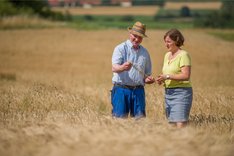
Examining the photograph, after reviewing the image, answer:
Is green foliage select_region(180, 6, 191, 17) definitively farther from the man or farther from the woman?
the woman

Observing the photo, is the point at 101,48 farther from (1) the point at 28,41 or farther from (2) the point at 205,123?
(2) the point at 205,123

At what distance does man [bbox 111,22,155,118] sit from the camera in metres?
7.70

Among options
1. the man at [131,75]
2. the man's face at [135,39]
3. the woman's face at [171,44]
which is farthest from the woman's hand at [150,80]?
the woman's face at [171,44]

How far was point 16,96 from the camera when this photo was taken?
980cm

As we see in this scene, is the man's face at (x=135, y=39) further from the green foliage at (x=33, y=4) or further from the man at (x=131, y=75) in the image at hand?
the green foliage at (x=33, y=4)

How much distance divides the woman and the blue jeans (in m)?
0.51

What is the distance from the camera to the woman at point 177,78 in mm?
7250

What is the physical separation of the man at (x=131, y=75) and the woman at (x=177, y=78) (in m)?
0.42

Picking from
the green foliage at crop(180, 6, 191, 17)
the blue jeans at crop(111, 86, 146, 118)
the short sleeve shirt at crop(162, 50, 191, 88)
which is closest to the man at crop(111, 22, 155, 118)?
the blue jeans at crop(111, 86, 146, 118)

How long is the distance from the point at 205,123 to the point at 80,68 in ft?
50.8

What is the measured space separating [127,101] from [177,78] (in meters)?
1.01

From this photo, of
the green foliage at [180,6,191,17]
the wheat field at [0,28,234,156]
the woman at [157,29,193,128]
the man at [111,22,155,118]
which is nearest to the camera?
the wheat field at [0,28,234,156]

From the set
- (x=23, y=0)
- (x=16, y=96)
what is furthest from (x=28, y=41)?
(x=23, y=0)

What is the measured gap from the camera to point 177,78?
7.21 m
